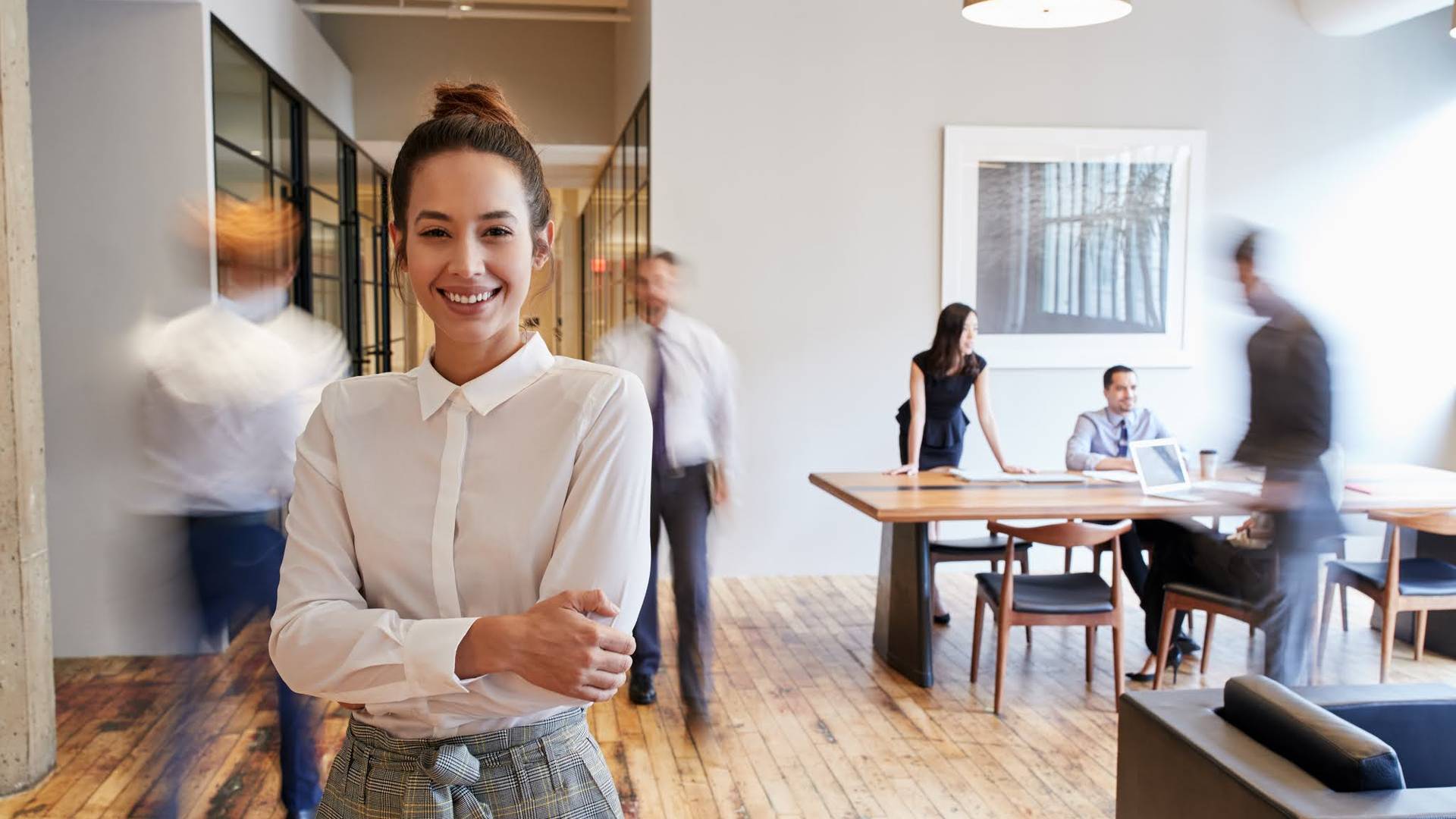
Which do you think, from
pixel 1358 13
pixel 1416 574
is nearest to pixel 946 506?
pixel 1416 574

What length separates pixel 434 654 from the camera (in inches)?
44.8

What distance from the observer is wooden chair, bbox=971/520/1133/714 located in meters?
4.39

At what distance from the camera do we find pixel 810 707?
15.4ft

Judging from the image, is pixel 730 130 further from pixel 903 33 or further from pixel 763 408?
pixel 763 408

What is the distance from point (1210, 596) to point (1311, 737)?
7.75ft

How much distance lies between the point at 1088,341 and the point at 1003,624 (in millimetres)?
3198

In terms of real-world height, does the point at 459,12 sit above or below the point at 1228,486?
above

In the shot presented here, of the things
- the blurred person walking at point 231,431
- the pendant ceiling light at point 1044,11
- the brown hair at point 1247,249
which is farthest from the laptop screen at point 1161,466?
the blurred person walking at point 231,431

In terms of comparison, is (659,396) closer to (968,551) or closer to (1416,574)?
(968,551)

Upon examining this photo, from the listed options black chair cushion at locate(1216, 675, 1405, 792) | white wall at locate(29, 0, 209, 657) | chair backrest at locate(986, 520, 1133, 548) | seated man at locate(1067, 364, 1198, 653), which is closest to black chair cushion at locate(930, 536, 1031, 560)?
seated man at locate(1067, 364, 1198, 653)

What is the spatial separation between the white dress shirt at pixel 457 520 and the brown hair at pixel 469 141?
7.0 inches

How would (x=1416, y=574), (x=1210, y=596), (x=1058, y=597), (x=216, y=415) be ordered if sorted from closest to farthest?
(x=216, y=415), (x=1210, y=596), (x=1058, y=597), (x=1416, y=574)

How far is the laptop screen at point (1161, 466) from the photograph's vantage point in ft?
16.6

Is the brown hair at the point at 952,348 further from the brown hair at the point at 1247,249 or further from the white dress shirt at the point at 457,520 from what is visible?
the white dress shirt at the point at 457,520
